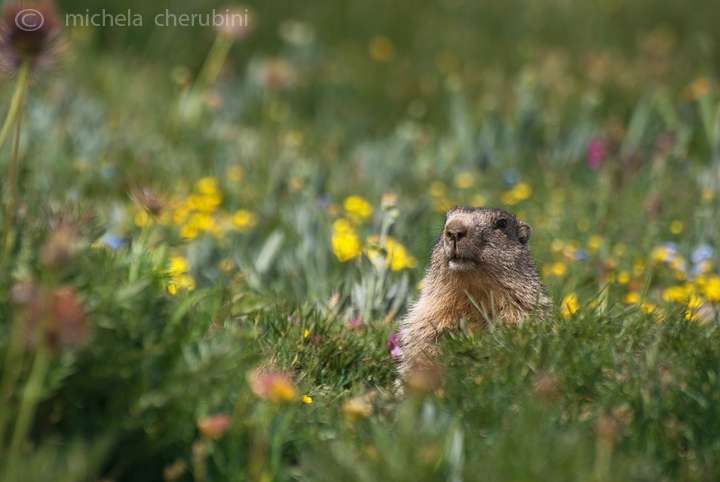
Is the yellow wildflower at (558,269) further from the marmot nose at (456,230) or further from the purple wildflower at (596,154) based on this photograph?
the purple wildflower at (596,154)

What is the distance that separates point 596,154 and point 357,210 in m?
2.26

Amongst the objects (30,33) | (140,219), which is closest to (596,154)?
(140,219)

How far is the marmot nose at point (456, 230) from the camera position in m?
3.40

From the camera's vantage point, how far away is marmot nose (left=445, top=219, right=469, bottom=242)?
3.40 meters

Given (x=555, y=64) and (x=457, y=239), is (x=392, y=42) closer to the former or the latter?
(x=555, y=64)

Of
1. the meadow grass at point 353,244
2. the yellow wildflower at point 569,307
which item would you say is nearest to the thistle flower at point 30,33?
the meadow grass at point 353,244

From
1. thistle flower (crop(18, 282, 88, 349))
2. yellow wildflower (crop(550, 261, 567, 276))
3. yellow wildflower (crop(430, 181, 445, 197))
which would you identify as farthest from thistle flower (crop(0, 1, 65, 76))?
yellow wildflower (crop(430, 181, 445, 197))

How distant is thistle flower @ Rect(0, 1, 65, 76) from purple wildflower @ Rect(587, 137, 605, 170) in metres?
4.46

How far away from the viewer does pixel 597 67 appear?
8.35 metres

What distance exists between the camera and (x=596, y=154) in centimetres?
627

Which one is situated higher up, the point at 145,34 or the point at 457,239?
the point at 457,239

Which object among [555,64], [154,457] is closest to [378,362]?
[154,457]

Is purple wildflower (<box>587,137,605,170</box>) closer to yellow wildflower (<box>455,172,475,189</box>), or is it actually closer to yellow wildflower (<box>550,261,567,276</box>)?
yellow wildflower (<box>455,172,475,189</box>)

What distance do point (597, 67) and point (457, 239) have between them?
565 cm
